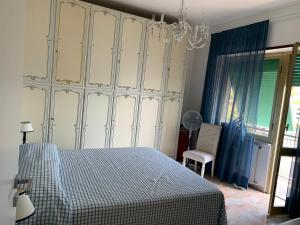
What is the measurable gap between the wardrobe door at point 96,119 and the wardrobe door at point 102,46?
7.3 inches

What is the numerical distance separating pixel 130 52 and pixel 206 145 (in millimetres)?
2001

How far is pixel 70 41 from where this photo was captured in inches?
138

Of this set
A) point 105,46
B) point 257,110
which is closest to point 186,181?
point 257,110

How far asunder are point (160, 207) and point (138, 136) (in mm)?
2386

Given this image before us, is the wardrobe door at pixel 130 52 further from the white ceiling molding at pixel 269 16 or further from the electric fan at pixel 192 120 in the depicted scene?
the white ceiling molding at pixel 269 16

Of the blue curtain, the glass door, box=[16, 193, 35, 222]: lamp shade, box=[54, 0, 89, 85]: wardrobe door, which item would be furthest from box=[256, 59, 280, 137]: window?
box=[16, 193, 35, 222]: lamp shade

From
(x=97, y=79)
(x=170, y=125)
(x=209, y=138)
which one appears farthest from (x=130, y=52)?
(x=209, y=138)

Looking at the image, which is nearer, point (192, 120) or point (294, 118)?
point (294, 118)

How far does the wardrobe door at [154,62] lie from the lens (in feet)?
13.3

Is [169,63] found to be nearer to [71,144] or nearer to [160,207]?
[71,144]

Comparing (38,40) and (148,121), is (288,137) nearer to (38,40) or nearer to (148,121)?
(148,121)

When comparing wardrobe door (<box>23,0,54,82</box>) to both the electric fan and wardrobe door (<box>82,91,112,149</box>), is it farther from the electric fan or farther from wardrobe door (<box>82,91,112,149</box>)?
the electric fan

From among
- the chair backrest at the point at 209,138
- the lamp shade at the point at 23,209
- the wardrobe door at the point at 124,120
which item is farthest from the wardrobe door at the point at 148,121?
the lamp shade at the point at 23,209

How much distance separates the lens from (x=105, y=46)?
374cm
